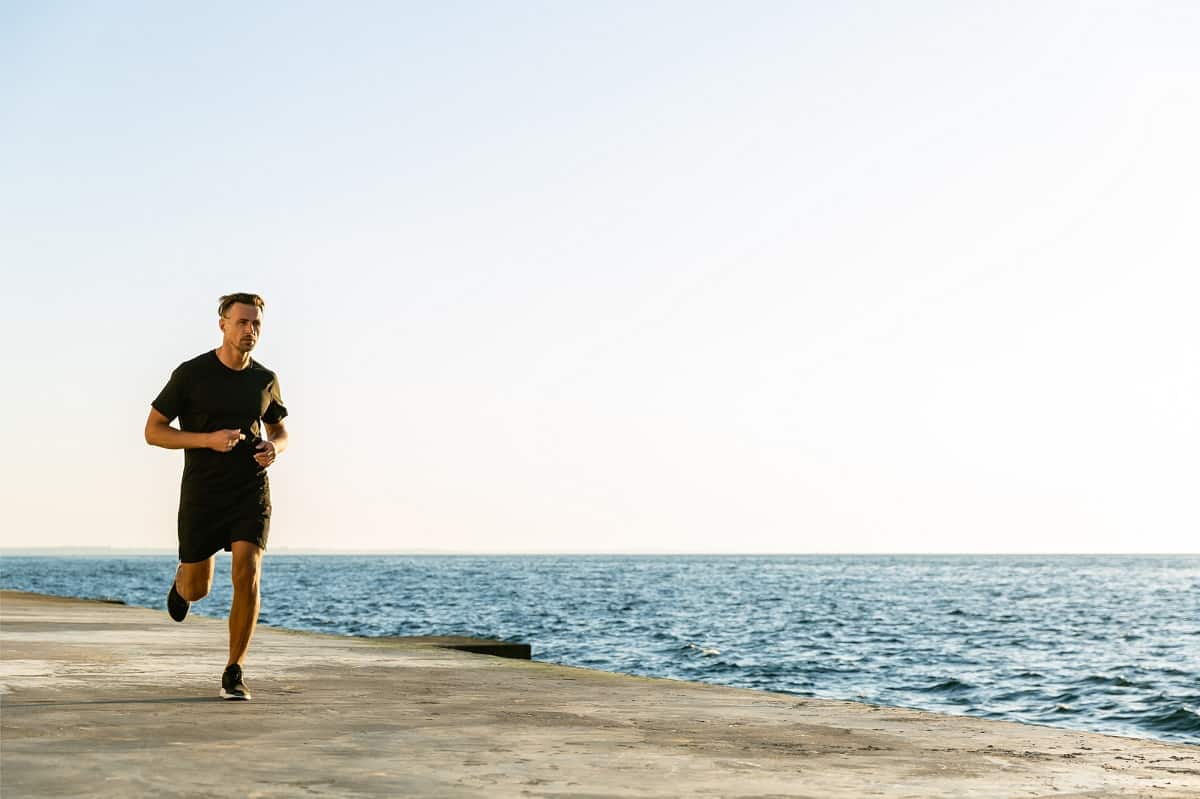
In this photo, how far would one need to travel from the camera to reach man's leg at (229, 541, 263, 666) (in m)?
6.61

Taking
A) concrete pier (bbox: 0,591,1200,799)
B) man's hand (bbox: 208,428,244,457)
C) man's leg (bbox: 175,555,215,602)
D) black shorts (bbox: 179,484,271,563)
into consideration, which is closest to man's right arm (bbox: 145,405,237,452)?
man's hand (bbox: 208,428,244,457)

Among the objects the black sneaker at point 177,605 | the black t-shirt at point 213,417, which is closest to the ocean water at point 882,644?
the black sneaker at point 177,605

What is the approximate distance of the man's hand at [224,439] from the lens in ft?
20.9

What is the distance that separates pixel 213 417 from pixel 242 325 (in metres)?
0.47

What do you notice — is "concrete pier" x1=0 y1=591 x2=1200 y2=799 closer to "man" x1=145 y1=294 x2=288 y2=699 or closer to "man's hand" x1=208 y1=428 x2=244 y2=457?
"man" x1=145 y1=294 x2=288 y2=699

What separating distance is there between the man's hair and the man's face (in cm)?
2

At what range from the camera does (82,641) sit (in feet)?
34.9

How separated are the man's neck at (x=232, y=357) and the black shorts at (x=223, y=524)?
684mm

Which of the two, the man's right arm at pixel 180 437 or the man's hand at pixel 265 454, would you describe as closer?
the man's right arm at pixel 180 437

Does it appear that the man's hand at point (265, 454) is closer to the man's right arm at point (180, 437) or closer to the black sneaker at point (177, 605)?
the man's right arm at point (180, 437)

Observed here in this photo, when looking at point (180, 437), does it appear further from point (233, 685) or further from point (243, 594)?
point (233, 685)

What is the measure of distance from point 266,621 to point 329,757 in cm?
2939

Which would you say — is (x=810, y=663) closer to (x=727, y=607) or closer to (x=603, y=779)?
(x=603, y=779)

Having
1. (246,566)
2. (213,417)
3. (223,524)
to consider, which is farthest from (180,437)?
(246,566)
